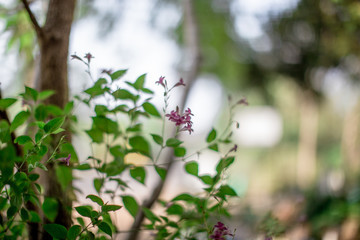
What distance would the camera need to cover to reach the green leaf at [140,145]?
0.54 meters

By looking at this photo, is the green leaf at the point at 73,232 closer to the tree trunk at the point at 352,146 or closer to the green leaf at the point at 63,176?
the green leaf at the point at 63,176

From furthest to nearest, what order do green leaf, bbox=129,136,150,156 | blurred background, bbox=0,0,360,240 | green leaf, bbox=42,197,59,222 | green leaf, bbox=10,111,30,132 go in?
blurred background, bbox=0,0,360,240
green leaf, bbox=129,136,150,156
green leaf, bbox=10,111,30,132
green leaf, bbox=42,197,59,222

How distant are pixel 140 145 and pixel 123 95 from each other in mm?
88

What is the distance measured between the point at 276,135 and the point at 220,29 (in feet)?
10.6

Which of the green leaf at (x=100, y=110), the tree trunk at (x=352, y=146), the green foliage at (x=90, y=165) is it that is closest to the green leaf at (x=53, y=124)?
the green foliage at (x=90, y=165)

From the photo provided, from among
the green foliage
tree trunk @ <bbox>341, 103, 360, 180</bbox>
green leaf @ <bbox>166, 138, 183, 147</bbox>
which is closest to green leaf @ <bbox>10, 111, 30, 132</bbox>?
the green foliage

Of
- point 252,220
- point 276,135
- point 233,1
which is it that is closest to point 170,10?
point 233,1

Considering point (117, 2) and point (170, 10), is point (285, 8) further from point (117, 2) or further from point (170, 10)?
point (117, 2)

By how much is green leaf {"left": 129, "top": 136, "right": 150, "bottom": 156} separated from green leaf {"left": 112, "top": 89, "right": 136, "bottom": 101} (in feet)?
0.22

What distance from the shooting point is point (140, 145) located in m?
0.54

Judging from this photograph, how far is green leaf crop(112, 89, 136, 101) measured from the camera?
0.49 meters

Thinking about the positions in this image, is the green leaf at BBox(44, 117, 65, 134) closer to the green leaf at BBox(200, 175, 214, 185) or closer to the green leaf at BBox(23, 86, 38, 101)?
the green leaf at BBox(23, 86, 38, 101)

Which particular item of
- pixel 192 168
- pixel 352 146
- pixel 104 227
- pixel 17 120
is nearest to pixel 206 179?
pixel 192 168

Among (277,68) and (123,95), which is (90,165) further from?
(277,68)
